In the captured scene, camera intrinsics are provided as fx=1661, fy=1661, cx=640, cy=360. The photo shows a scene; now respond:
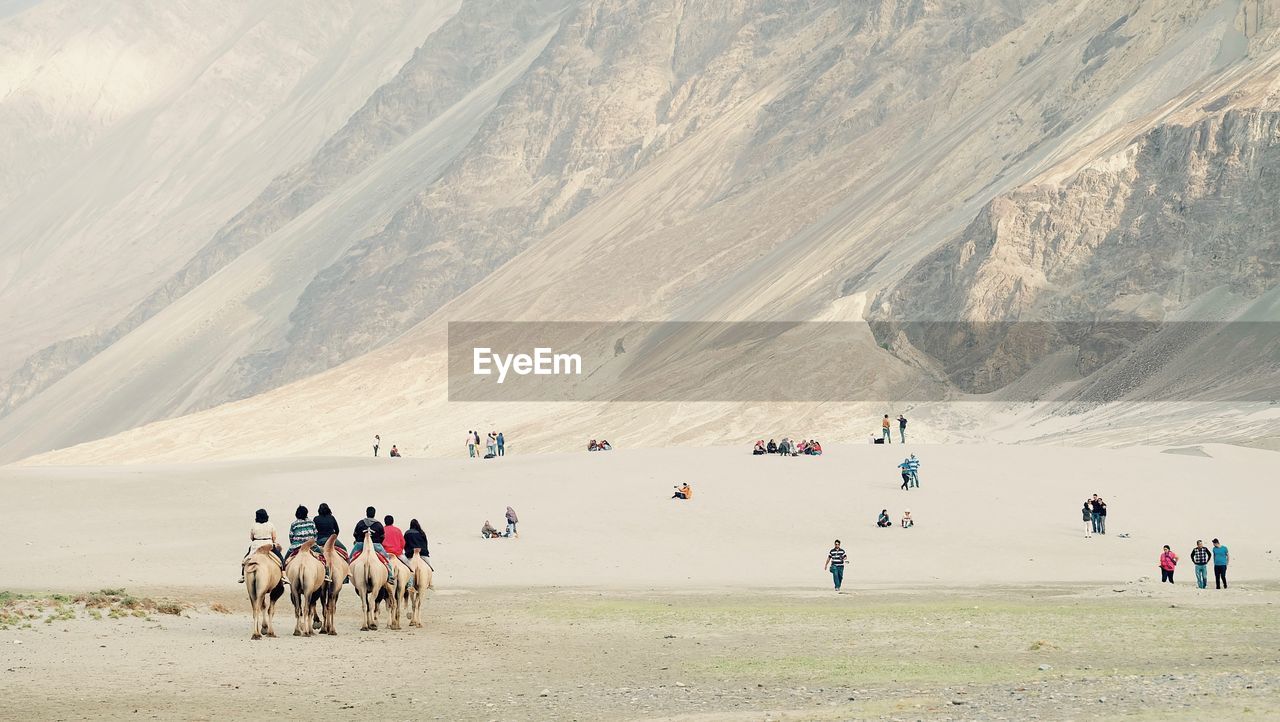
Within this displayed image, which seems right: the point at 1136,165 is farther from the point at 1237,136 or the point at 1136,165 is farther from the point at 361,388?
the point at 361,388

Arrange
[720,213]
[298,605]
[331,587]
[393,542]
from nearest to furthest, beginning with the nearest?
[298,605] → [331,587] → [393,542] → [720,213]

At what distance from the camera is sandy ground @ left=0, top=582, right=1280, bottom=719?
14469 mm

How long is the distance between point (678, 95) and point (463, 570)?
376ft

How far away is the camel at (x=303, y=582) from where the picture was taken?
21016mm

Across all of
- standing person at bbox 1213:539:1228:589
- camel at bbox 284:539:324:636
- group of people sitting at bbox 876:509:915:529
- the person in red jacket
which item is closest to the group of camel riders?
the person in red jacket

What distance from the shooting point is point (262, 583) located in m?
20.9

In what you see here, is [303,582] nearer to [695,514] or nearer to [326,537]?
[326,537]

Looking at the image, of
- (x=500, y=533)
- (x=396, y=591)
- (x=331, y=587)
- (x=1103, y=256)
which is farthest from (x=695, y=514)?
(x=1103, y=256)

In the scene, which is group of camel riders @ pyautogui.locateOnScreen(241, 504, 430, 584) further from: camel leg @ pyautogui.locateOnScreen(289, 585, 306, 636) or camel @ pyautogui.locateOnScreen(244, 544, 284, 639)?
camel leg @ pyautogui.locateOnScreen(289, 585, 306, 636)

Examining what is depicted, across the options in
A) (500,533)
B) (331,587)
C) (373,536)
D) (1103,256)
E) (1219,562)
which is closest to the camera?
(331,587)

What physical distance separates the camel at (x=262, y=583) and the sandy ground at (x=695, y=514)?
23.1 ft

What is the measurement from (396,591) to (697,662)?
5.73m

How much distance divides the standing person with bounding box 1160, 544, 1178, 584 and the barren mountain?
4247cm

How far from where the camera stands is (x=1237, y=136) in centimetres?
7819
